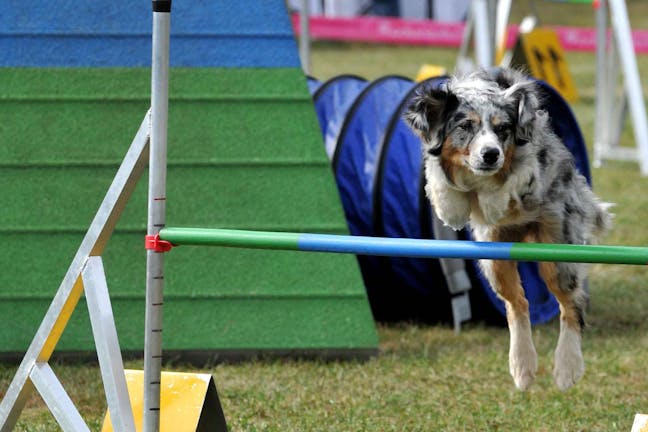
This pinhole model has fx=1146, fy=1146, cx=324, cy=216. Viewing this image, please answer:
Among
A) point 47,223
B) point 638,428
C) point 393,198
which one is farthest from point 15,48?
point 638,428

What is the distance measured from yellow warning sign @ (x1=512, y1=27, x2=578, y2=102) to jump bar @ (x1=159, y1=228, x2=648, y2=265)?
1089 cm

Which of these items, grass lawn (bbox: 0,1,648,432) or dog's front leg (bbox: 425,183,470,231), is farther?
grass lawn (bbox: 0,1,648,432)

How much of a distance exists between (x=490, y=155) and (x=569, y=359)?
902mm

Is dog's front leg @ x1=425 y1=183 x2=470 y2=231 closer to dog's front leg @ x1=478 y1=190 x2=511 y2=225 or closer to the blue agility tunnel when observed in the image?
dog's front leg @ x1=478 y1=190 x2=511 y2=225

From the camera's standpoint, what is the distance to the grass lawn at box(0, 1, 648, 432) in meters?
4.70

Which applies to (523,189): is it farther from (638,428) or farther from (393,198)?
(393,198)

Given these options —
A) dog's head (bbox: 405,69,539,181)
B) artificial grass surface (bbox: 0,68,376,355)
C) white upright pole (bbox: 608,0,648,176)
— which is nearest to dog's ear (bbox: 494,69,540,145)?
dog's head (bbox: 405,69,539,181)

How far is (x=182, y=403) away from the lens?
3.86 m

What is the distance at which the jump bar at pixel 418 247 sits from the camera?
10.2 ft

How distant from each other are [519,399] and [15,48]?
274 centimetres

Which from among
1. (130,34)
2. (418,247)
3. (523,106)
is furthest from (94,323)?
(130,34)

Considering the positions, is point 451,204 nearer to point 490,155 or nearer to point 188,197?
point 490,155

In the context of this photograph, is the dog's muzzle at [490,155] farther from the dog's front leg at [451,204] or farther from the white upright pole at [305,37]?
the white upright pole at [305,37]

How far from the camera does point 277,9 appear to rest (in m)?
5.22
